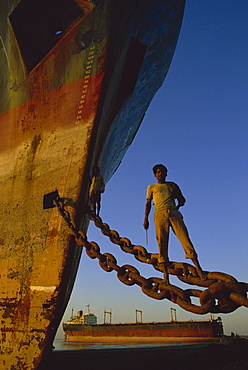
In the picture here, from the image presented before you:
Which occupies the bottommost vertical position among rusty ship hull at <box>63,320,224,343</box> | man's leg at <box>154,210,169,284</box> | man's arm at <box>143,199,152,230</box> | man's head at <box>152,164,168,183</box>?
rusty ship hull at <box>63,320,224,343</box>

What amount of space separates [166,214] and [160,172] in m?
0.50

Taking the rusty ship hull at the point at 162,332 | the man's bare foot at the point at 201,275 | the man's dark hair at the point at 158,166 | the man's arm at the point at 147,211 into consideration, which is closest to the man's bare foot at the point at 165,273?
the man's bare foot at the point at 201,275

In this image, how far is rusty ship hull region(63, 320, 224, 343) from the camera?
2352 cm

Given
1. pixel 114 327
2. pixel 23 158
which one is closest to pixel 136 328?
pixel 114 327

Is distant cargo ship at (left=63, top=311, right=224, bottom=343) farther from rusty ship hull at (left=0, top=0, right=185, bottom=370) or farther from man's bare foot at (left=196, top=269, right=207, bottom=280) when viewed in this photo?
man's bare foot at (left=196, top=269, right=207, bottom=280)

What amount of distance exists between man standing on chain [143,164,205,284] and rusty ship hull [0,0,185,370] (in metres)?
1.21

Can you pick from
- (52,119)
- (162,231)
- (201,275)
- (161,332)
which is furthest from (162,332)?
(201,275)

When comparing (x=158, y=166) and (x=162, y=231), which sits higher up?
(x=158, y=166)

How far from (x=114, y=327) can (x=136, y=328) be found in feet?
7.92

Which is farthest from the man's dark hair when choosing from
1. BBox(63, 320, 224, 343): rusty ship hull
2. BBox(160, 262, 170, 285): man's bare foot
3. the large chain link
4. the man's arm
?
BBox(63, 320, 224, 343): rusty ship hull

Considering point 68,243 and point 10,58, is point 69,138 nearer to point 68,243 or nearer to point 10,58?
point 68,243

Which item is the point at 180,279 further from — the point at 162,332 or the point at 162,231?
the point at 162,332

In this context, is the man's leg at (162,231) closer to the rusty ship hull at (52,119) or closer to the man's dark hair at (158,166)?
the man's dark hair at (158,166)

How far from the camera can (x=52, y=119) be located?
4633 mm
